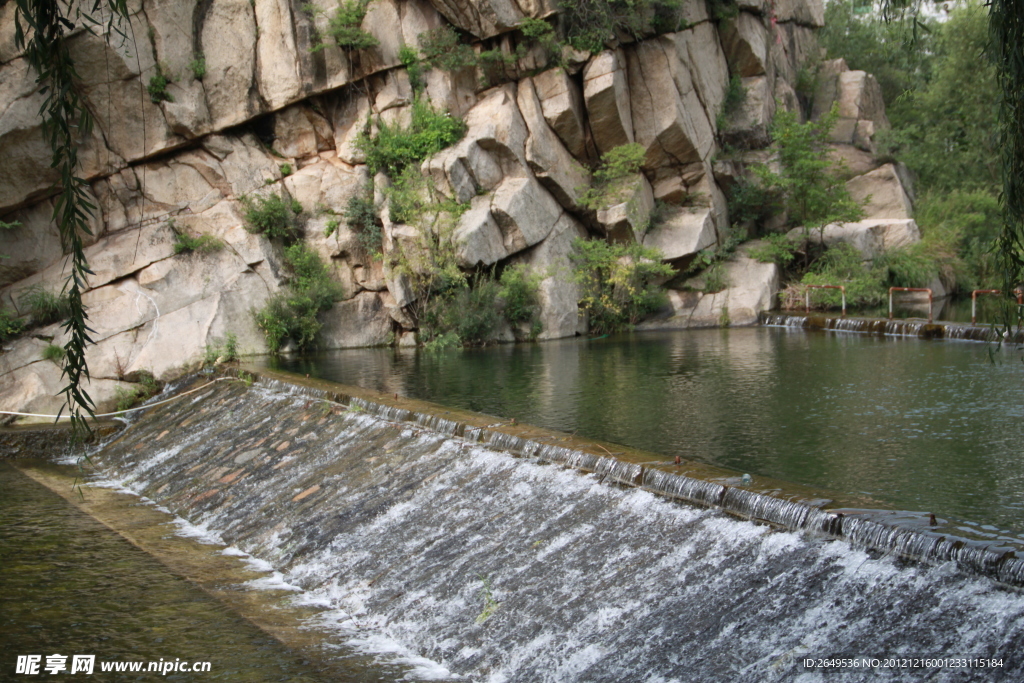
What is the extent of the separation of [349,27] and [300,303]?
8220 mm

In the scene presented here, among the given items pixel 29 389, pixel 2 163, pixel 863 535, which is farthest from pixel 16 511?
pixel 2 163

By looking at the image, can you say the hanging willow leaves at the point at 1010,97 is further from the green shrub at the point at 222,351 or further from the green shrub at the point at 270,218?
the green shrub at the point at 270,218

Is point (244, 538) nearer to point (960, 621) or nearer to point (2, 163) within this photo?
point (960, 621)

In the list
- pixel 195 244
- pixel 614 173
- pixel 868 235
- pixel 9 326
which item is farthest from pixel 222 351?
pixel 868 235

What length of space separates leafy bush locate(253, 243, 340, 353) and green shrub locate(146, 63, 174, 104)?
16.5 feet

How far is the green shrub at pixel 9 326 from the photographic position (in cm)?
1612

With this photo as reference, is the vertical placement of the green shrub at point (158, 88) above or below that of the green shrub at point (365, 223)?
above

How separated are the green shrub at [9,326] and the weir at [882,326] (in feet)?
57.4

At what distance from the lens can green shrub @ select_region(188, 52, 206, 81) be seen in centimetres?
2122

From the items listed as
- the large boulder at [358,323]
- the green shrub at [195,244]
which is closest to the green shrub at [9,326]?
the green shrub at [195,244]

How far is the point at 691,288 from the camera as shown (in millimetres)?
23375

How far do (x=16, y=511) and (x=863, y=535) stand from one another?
9.17 meters

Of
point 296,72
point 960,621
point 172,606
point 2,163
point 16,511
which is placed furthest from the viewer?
point 296,72

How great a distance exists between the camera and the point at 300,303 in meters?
19.1
